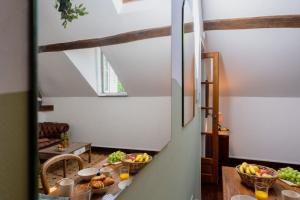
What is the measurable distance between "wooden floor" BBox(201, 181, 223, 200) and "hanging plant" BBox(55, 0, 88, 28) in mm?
3216

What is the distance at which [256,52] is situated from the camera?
3395mm

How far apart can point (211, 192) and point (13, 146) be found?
3466 mm

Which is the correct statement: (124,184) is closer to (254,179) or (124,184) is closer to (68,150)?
(68,150)

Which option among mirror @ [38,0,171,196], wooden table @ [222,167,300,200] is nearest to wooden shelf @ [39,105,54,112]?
mirror @ [38,0,171,196]

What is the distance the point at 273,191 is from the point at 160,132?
3.82 feet

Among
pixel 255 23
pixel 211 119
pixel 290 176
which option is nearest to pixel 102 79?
pixel 290 176

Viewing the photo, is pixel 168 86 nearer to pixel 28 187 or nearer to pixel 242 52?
pixel 28 187

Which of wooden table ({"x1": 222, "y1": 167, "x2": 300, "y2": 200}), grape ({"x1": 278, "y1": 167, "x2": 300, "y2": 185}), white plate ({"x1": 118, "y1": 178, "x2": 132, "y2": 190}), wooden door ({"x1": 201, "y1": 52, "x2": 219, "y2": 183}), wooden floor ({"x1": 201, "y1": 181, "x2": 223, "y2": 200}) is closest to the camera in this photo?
white plate ({"x1": 118, "y1": 178, "x2": 132, "y2": 190})

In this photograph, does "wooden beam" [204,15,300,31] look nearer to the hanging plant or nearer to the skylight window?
the skylight window

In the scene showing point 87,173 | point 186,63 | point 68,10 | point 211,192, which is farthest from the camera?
point 211,192

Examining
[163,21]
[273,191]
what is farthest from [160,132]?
[273,191]

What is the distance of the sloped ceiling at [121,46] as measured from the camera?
32 cm

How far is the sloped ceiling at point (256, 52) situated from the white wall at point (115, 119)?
2.77 metres

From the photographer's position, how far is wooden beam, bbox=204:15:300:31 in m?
2.94
